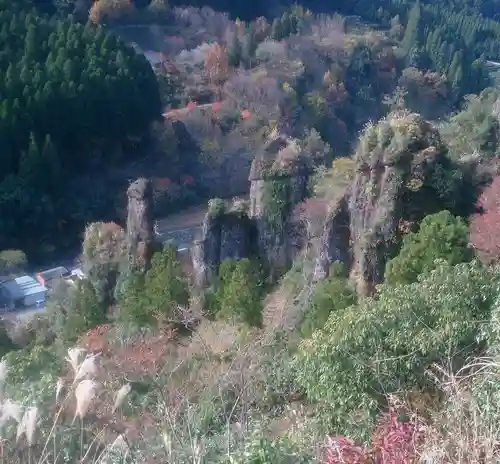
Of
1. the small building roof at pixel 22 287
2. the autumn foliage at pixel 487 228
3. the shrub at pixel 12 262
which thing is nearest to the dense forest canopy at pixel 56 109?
the shrub at pixel 12 262

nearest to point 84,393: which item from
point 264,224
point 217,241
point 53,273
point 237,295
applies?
point 237,295

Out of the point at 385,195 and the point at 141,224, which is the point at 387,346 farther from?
the point at 141,224

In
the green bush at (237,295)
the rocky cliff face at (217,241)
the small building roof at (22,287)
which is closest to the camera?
the green bush at (237,295)

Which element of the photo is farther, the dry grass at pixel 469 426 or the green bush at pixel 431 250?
the green bush at pixel 431 250

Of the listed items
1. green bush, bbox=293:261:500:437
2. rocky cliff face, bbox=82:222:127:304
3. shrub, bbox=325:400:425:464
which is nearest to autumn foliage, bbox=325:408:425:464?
shrub, bbox=325:400:425:464

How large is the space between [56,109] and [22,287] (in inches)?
277

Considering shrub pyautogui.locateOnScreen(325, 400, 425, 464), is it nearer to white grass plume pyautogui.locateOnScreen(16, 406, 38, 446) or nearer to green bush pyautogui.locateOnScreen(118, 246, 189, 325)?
white grass plume pyautogui.locateOnScreen(16, 406, 38, 446)

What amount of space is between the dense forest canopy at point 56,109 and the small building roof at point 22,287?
2805mm

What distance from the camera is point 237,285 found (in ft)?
34.7

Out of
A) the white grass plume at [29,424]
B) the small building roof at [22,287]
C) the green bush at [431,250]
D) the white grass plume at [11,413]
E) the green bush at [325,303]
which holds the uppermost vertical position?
the white grass plume at [29,424]

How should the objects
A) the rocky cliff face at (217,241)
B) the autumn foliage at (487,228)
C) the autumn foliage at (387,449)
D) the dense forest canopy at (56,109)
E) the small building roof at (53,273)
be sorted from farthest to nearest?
the dense forest canopy at (56,109)
the small building roof at (53,273)
the rocky cliff face at (217,241)
the autumn foliage at (487,228)
the autumn foliage at (387,449)

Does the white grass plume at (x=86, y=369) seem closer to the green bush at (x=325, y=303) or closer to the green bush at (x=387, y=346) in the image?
the green bush at (x=387, y=346)

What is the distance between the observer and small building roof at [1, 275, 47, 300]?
1700 centimetres

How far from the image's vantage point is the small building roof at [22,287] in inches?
669
